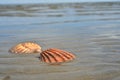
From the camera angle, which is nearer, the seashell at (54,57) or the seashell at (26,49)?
the seashell at (54,57)

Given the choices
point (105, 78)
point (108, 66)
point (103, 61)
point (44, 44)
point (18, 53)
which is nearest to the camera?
point (105, 78)

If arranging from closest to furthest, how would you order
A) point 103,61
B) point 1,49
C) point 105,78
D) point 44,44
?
1. point 105,78
2. point 103,61
3. point 1,49
4. point 44,44

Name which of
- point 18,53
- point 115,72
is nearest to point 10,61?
point 18,53

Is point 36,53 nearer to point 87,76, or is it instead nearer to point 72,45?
point 72,45

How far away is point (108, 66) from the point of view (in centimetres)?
591

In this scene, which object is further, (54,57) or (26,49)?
(26,49)

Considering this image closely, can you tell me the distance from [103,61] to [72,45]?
206cm

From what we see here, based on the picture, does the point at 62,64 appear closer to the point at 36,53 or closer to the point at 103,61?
the point at 103,61

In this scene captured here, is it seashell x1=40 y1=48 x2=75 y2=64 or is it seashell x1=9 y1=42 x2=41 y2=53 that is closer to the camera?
seashell x1=40 y1=48 x2=75 y2=64

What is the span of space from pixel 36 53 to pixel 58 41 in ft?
5.81

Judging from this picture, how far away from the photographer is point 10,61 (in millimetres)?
6570

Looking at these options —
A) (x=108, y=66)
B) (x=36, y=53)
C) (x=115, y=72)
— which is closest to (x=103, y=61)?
(x=108, y=66)

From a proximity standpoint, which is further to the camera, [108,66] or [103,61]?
[103,61]

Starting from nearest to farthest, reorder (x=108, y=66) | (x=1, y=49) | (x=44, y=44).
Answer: (x=108, y=66)
(x=1, y=49)
(x=44, y=44)
